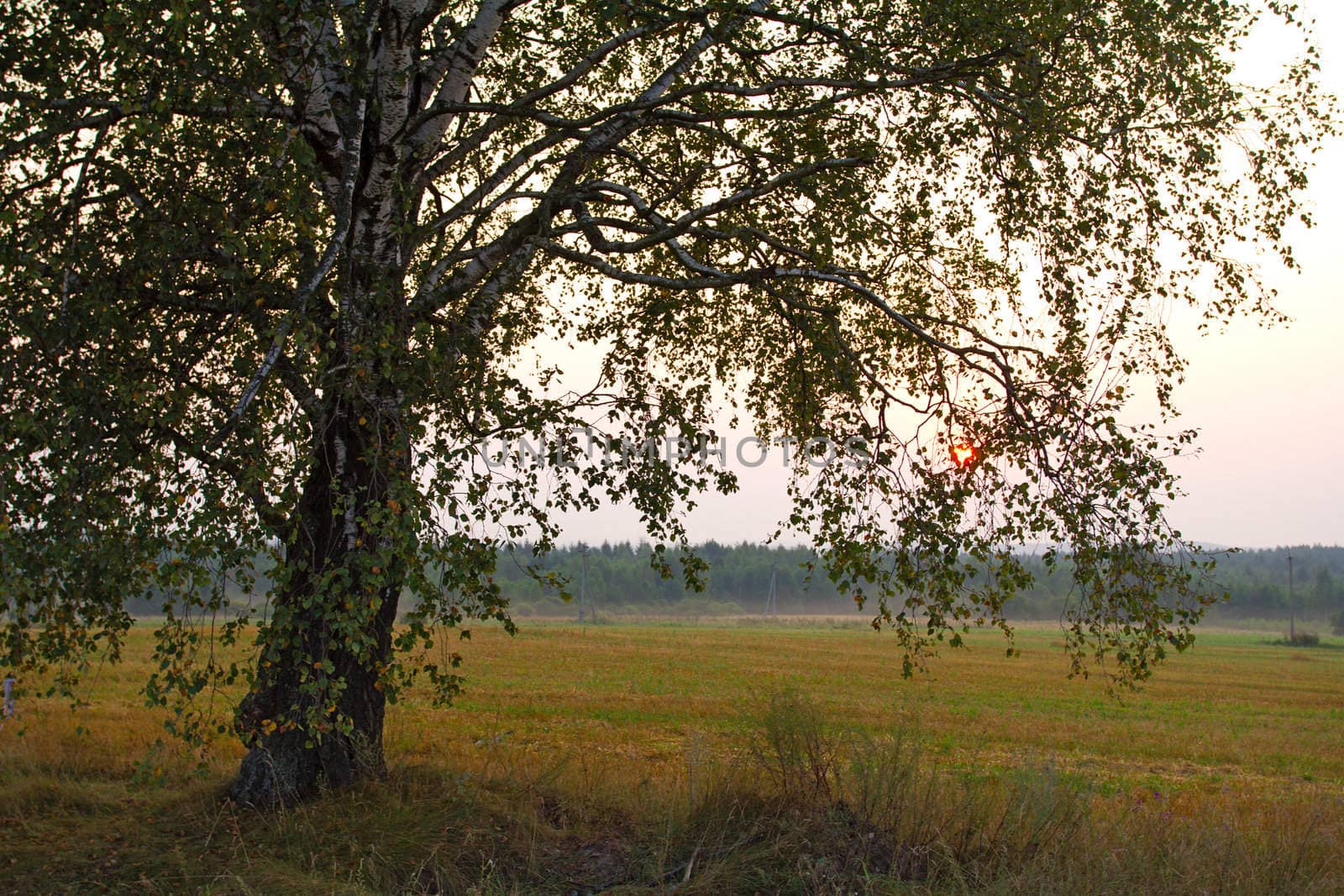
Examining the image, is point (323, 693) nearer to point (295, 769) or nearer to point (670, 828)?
point (295, 769)

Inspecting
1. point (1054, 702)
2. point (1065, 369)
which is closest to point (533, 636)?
point (1054, 702)

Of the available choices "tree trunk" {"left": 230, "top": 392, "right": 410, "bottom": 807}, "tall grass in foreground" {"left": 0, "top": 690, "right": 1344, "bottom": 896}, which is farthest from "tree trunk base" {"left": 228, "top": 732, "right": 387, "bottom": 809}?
"tall grass in foreground" {"left": 0, "top": 690, "right": 1344, "bottom": 896}

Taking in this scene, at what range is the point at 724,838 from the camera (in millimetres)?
7152

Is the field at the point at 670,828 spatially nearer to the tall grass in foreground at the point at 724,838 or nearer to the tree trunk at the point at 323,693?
the tall grass in foreground at the point at 724,838

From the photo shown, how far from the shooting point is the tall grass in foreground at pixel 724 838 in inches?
255

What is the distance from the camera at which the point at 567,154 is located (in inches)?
372

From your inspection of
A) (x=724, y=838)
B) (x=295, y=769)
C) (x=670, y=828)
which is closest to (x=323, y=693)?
(x=295, y=769)

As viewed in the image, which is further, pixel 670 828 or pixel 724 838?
pixel 724 838

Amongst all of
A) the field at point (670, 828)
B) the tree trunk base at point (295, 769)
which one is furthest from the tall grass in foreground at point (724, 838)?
the tree trunk base at point (295, 769)

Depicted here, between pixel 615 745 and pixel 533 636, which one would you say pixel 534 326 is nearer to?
pixel 615 745

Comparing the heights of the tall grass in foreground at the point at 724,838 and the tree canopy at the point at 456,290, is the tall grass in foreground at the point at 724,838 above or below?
below

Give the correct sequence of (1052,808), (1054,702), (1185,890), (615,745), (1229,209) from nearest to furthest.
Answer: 1. (1185,890)
2. (1052,808)
3. (1229,209)
4. (615,745)
5. (1054,702)

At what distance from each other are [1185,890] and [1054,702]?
81.7ft

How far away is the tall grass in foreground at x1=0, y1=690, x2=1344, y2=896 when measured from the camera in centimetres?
646
